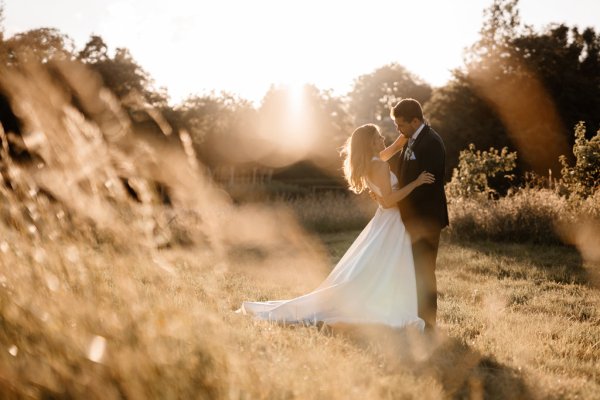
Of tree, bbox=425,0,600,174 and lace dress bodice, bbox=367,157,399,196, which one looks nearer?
lace dress bodice, bbox=367,157,399,196

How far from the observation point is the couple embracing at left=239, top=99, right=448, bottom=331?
4.97 metres

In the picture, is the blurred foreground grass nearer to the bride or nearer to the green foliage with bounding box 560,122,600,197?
the bride

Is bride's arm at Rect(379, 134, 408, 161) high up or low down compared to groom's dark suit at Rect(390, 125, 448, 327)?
up

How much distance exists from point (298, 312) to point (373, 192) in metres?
1.45

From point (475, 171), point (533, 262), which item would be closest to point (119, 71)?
point (475, 171)

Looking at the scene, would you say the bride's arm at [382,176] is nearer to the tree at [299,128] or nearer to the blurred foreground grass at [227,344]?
the blurred foreground grass at [227,344]

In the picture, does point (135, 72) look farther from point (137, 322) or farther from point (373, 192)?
point (137, 322)

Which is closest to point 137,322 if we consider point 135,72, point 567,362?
point 567,362

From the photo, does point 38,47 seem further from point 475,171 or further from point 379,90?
point 379,90

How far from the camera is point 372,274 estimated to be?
5.16 meters

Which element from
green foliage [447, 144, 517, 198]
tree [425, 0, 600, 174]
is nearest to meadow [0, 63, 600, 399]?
green foliage [447, 144, 517, 198]

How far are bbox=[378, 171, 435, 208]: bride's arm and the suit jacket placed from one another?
10 centimetres

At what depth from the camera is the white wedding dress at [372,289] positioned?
5.04 meters

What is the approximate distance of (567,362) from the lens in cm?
421
